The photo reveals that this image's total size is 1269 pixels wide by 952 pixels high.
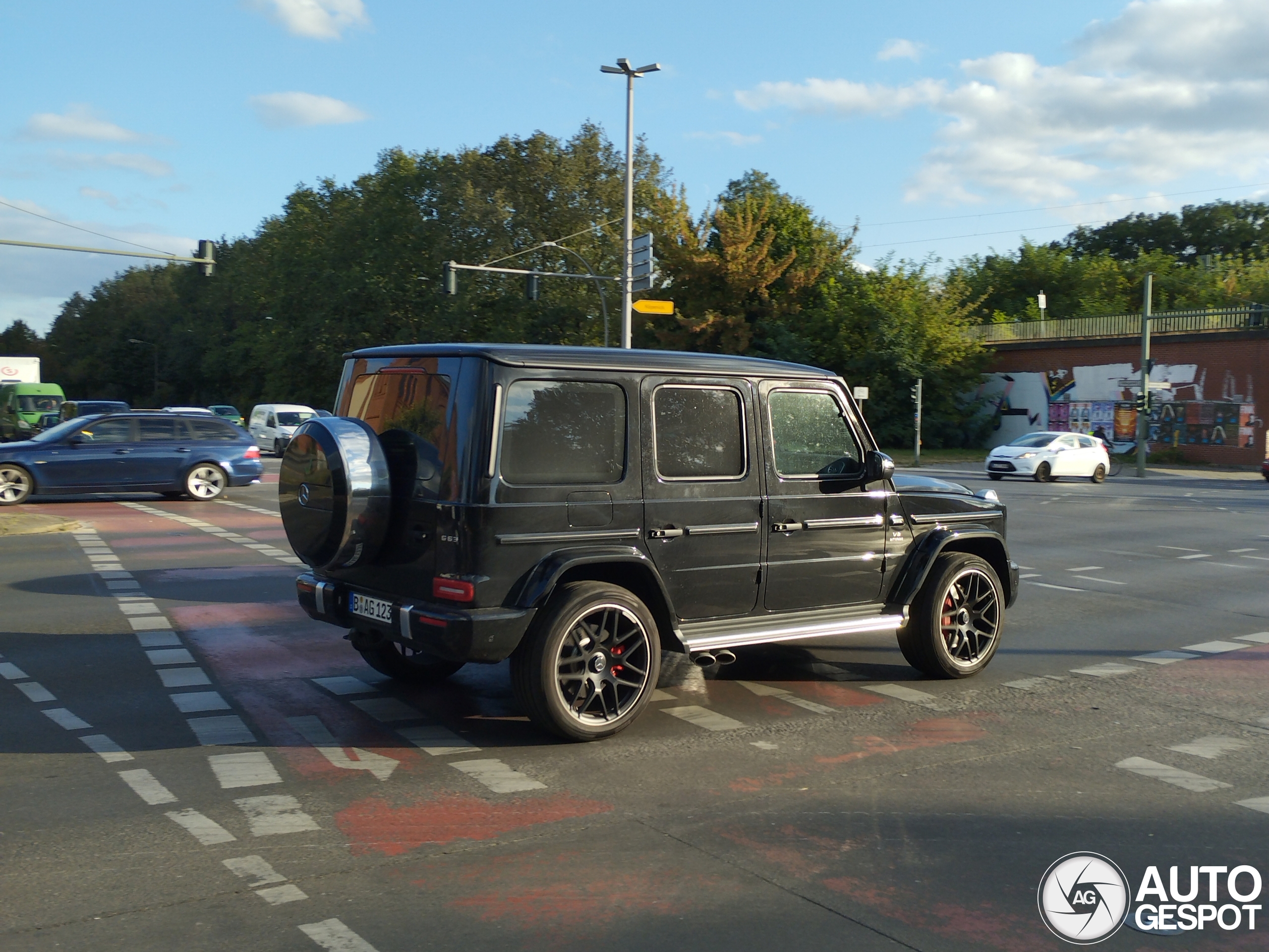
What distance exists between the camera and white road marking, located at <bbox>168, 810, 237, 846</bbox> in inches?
177

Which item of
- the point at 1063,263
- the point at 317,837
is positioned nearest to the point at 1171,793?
the point at 317,837

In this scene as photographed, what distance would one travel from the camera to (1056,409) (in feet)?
158

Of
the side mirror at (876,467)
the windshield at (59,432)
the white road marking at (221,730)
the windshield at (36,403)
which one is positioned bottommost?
the white road marking at (221,730)

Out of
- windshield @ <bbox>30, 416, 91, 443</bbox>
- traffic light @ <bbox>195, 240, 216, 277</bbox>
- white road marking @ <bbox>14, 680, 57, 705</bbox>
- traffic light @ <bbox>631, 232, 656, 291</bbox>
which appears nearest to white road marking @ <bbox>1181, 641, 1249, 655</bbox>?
white road marking @ <bbox>14, 680, 57, 705</bbox>

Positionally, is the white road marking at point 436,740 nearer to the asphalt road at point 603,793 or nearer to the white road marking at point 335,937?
the asphalt road at point 603,793

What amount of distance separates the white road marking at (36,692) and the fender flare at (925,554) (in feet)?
16.6

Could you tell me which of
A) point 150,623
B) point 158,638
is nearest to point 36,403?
point 150,623

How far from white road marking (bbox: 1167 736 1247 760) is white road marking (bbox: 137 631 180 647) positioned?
659cm

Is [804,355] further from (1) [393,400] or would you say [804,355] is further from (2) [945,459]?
(1) [393,400]

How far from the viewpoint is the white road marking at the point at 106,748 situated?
5574 mm

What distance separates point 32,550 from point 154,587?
3823mm

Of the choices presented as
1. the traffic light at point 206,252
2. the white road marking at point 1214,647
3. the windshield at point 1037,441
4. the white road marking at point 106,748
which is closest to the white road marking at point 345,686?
the white road marking at point 106,748

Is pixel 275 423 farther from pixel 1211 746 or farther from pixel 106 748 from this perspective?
pixel 1211 746

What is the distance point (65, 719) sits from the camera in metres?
6.28
